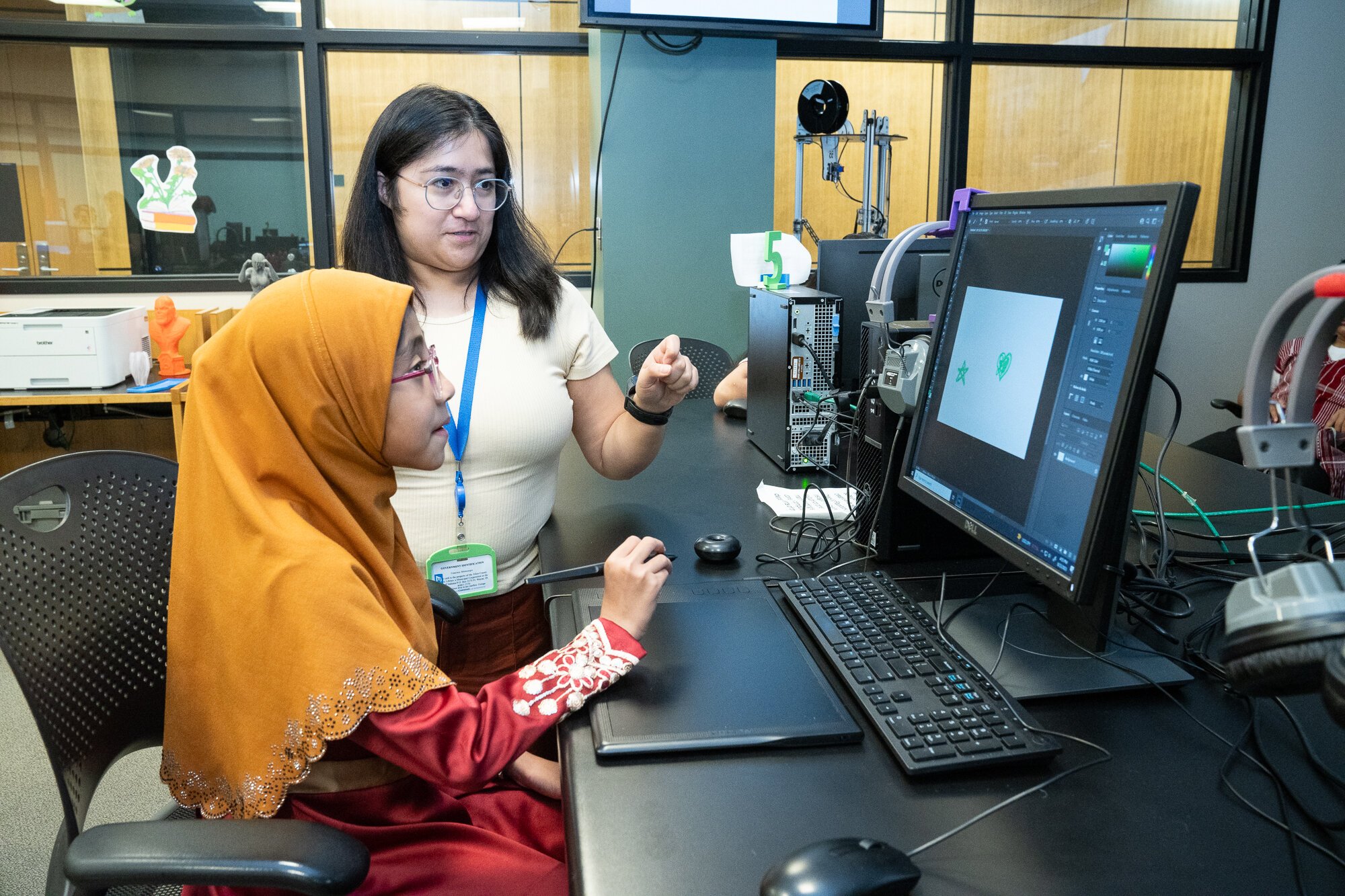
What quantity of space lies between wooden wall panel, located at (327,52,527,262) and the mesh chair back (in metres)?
2.88

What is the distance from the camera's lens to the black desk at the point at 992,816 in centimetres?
66

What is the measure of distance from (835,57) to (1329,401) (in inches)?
87.7

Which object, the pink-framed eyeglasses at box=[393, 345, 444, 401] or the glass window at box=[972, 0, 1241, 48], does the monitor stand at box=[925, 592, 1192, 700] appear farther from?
the glass window at box=[972, 0, 1241, 48]

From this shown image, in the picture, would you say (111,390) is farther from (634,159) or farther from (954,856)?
(954,856)

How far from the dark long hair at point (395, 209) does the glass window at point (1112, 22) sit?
3.05 meters

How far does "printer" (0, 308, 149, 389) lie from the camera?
2986 millimetres

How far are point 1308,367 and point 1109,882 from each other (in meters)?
0.37

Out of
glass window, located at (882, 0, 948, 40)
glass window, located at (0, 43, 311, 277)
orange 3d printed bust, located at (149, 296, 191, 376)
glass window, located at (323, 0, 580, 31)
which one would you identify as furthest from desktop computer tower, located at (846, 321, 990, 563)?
glass window, located at (0, 43, 311, 277)

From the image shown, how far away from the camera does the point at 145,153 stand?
3.70m

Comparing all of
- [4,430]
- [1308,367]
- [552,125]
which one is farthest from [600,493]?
[4,430]

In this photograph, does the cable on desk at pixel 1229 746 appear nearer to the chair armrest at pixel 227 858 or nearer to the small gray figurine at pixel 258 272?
the chair armrest at pixel 227 858

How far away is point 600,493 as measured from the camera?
67.5 inches

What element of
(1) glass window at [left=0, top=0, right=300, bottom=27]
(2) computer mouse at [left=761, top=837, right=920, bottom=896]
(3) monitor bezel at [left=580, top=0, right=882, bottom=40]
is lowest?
(2) computer mouse at [left=761, top=837, right=920, bottom=896]

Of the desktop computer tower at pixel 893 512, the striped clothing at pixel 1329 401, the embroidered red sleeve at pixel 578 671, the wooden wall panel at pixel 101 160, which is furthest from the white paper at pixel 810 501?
the wooden wall panel at pixel 101 160
